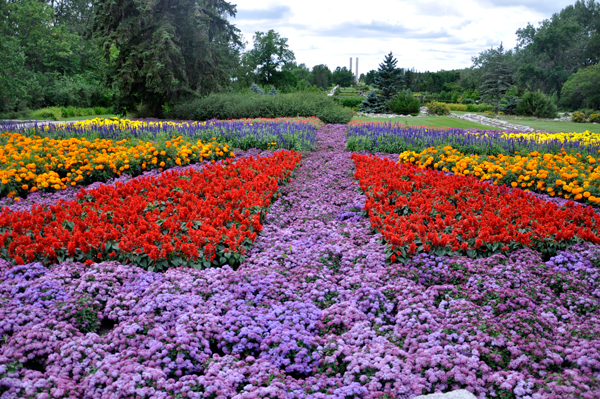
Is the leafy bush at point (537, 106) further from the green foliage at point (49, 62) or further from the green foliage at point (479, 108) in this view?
the green foliage at point (49, 62)

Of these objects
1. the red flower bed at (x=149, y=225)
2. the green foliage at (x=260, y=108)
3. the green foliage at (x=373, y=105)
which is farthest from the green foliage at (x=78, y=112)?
the red flower bed at (x=149, y=225)

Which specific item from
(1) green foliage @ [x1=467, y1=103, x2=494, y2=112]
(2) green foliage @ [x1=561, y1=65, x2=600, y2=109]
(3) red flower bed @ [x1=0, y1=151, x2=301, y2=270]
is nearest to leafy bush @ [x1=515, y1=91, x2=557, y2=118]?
(1) green foliage @ [x1=467, y1=103, x2=494, y2=112]

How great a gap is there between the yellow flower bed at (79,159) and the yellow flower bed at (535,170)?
4727 millimetres

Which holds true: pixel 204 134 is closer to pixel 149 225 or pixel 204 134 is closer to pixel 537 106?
pixel 149 225

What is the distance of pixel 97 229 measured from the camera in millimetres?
4230

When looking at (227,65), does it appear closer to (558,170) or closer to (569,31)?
(558,170)

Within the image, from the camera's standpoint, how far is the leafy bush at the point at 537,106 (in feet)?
91.8

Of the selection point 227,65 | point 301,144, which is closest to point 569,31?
point 227,65

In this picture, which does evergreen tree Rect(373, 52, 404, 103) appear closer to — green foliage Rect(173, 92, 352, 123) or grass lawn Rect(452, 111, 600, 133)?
grass lawn Rect(452, 111, 600, 133)

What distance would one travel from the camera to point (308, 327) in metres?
3.10

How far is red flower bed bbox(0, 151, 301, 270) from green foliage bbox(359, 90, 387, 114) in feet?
89.8

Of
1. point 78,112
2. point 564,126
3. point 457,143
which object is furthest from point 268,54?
point 457,143

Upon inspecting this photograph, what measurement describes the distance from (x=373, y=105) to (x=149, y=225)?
29.8 metres

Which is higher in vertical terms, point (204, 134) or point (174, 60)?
point (174, 60)
